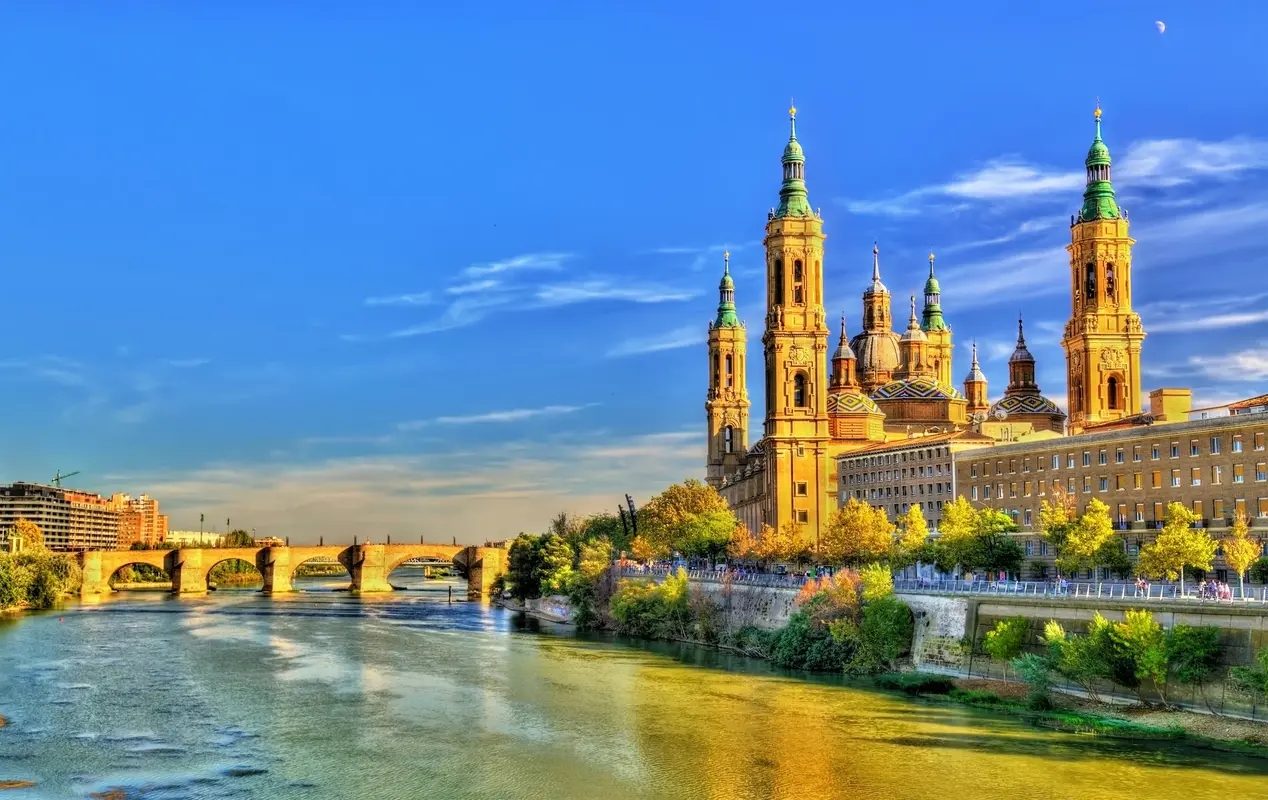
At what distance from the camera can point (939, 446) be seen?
122938 mm

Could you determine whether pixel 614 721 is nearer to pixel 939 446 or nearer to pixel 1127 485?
pixel 1127 485

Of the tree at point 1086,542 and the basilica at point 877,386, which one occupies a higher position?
the basilica at point 877,386

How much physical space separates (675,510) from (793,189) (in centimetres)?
4180

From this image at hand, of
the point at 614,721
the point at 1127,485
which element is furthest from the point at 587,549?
the point at 614,721

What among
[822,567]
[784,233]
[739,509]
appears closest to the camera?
[822,567]

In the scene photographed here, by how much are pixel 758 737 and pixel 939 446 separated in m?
74.3

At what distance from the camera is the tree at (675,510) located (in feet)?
401

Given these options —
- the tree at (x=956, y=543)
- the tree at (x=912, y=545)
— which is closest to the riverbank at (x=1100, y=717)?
the tree at (x=956, y=543)

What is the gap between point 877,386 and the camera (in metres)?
164

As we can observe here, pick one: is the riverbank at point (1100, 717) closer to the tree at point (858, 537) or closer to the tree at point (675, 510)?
the tree at point (858, 537)

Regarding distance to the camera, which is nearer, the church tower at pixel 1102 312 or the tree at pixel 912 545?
the tree at pixel 912 545

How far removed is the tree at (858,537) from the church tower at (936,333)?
82.7 m

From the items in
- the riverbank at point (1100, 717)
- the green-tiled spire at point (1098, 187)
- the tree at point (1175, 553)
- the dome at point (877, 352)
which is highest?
the green-tiled spire at point (1098, 187)

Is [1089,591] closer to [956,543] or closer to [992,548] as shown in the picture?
[992,548]
